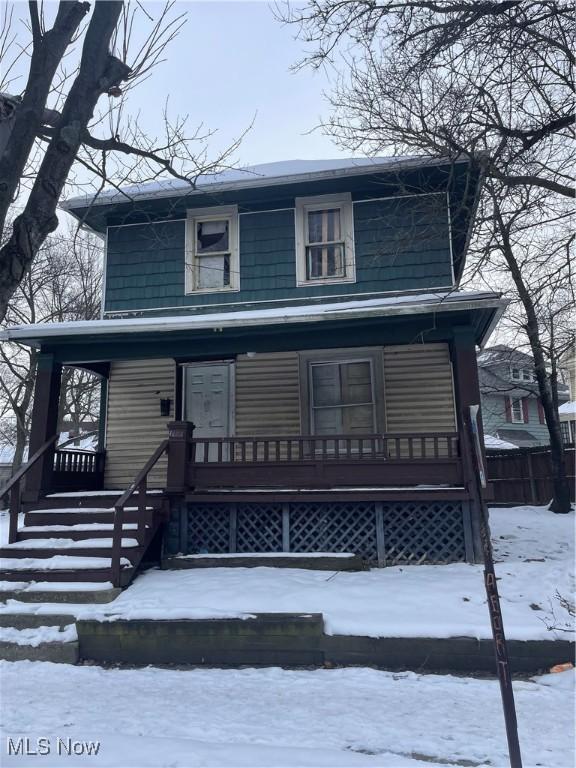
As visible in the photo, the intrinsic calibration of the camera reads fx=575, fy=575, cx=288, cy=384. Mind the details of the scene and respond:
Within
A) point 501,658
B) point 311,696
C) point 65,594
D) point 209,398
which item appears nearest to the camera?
point 501,658

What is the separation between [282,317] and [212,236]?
11.5 feet

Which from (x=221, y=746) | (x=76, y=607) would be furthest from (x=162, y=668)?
(x=221, y=746)

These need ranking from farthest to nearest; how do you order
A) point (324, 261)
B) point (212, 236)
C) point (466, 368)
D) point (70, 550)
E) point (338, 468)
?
point (212, 236) → point (324, 261) → point (338, 468) → point (466, 368) → point (70, 550)

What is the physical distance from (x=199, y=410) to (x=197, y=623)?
5235 millimetres

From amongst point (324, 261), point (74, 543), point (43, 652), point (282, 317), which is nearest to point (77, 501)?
point (74, 543)

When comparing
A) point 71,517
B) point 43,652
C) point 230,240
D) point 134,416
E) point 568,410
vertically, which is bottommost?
point 43,652

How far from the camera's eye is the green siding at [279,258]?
32.9ft

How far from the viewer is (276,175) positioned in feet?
34.2

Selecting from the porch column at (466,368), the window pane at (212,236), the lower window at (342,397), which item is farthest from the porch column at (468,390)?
the window pane at (212,236)

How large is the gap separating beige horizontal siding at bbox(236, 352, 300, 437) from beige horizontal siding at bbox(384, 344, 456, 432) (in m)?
1.68

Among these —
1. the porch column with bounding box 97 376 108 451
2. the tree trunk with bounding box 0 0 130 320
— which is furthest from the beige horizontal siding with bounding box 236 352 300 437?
the tree trunk with bounding box 0 0 130 320

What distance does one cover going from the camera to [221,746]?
388 cm

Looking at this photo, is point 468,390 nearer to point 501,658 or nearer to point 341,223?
point 341,223

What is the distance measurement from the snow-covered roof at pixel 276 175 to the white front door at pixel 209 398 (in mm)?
3231
